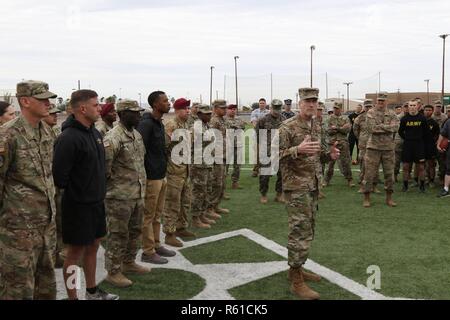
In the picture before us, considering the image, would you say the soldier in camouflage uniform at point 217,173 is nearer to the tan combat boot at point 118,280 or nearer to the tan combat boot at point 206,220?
the tan combat boot at point 206,220

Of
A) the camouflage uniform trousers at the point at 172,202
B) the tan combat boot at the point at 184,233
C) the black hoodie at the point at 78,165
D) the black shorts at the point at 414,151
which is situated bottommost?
the tan combat boot at the point at 184,233

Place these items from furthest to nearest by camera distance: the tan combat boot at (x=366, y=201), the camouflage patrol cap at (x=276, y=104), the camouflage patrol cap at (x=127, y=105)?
the camouflage patrol cap at (x=276, y=104) < the tan combat boot at (x=366, y=201) < the camouflage patrol cap at (x=127, y=105)

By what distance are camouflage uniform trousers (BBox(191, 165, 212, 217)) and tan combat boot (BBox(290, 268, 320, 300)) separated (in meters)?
3.08

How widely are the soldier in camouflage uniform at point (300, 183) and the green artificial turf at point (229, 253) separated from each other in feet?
3.41

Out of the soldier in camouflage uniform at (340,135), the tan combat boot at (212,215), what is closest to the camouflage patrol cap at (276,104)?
the soldier in camouflage uniform at (340,135)

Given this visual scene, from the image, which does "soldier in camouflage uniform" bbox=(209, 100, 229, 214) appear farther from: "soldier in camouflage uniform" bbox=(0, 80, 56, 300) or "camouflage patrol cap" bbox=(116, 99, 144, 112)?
"soldier in camouflage uniform" bbox=(0, 80, 56, 300)

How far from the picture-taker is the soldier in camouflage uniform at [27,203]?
332 centimetres

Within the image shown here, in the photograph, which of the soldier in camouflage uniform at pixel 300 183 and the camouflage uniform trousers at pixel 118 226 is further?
the camouflage uniform trousers at pixel 118 226

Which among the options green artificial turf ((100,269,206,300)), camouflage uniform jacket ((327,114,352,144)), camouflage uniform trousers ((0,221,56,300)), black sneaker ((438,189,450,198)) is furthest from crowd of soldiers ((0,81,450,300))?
black sneaker ((438,189,450,198))

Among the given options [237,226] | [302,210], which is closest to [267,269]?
[302,210]

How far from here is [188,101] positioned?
6.77 meters

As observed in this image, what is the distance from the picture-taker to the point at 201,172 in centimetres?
755

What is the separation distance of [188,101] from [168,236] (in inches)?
81.4
